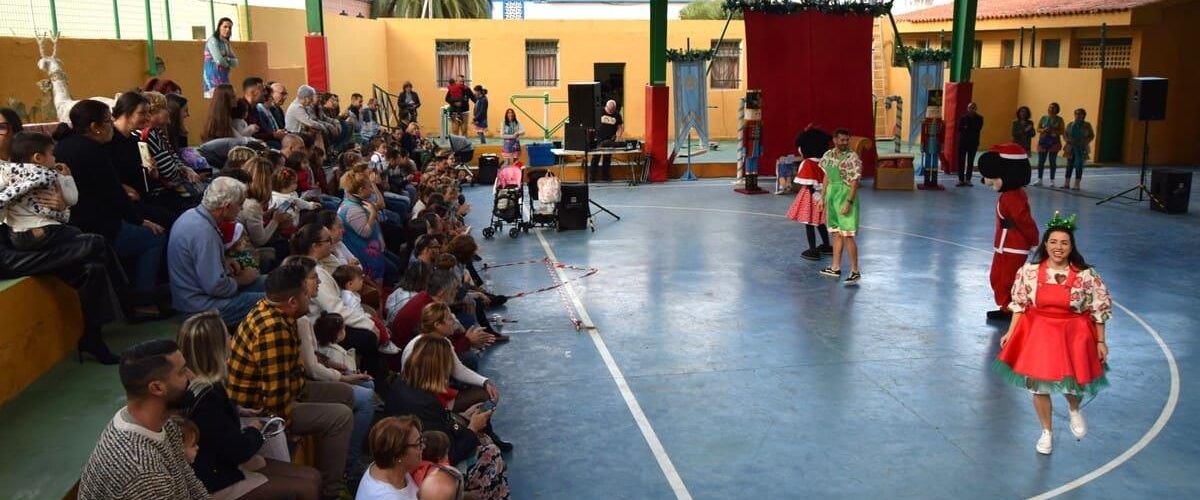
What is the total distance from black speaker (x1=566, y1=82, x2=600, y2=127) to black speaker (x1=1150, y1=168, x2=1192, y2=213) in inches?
351

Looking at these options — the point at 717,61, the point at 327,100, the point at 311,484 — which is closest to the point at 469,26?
the point at 717,61

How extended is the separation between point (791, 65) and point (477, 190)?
243 inches

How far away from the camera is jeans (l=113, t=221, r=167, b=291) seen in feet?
22.3

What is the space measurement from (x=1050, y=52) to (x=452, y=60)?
620 inches

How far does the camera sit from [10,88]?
12461mm

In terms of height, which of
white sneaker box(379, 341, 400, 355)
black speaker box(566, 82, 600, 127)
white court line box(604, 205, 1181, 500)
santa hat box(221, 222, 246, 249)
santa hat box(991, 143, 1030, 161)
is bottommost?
white court line box(604, 205, 1181, 500)

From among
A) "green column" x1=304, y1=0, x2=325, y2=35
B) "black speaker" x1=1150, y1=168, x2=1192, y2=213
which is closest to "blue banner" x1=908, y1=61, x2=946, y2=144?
"black speaker" x1=1150, y1=168, x2=1192, y2=213

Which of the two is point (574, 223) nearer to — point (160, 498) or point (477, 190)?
point (477, 190)

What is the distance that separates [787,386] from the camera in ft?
25.9

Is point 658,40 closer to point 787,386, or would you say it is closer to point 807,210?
point 807,210

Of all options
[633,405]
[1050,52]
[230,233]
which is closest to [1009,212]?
[633,405]

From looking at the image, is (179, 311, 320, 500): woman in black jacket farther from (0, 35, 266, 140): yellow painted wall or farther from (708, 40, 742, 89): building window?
(708, 40, 742, 89): building window

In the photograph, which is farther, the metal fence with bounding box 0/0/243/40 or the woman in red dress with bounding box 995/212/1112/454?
the metal fence with bounding box 0/0/243/40

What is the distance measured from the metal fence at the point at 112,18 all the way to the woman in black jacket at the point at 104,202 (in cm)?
727
